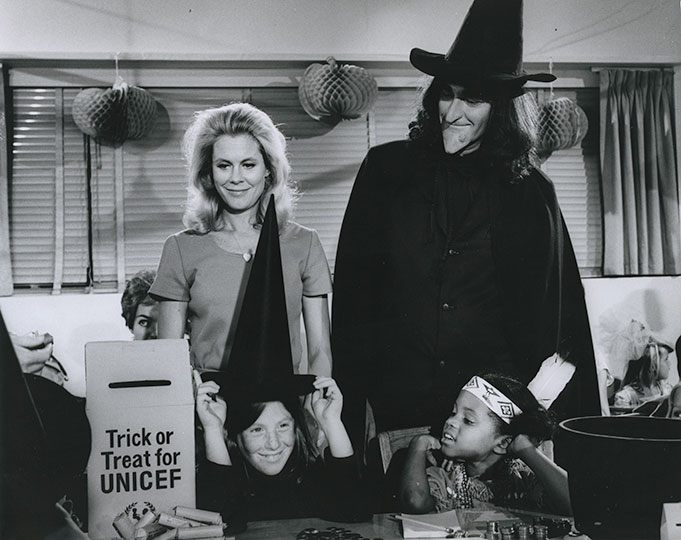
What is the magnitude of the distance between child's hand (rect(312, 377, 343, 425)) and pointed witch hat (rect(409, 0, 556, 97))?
2.51 feet

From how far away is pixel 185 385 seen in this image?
5.41 ft

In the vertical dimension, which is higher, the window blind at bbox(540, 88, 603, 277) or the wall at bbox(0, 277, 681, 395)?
the window blind at bbox(540, 88, 603, 277)

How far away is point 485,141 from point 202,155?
0.66 meters

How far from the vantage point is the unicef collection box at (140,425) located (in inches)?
63.7

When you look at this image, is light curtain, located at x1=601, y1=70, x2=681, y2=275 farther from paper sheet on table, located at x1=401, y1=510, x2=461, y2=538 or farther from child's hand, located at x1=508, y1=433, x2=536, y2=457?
paper sheet on table, located at x1=401, y1=510, x2=461, y2=538

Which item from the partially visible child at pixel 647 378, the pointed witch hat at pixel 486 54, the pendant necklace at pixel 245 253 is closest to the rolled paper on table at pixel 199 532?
the pendant necklace at pixel 245 253

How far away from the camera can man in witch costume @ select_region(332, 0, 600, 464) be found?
1.73 metres

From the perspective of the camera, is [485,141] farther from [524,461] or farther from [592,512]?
[592,512]

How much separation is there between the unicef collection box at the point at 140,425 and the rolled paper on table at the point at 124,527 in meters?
0.03

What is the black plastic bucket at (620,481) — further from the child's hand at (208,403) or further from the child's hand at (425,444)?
the child's hand at (208,403)

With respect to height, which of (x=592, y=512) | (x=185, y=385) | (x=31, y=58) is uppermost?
(x=31, y=58)

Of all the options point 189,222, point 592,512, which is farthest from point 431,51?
point 592,512

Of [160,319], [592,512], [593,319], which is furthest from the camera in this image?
[593,319]

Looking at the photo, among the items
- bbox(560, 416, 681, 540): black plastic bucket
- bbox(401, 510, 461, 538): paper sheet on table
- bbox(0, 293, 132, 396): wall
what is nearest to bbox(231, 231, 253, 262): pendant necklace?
bbox(0, 293, 132, 396): wall
